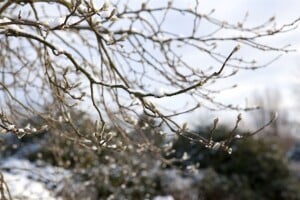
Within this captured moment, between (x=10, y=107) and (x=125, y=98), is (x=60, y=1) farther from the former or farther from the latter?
(x=10, y=107)

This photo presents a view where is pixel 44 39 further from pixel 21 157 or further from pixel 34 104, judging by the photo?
pixel 21 157

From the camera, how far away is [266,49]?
4.25m

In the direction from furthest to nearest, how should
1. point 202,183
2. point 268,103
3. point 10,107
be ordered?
1. point 268,103
2. point 202,183
3. point 10,107

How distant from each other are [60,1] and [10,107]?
1.91 meters

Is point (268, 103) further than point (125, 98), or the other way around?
point (268, 103)

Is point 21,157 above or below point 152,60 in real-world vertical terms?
above

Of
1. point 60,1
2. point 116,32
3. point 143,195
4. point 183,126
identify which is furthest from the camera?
point 143,195

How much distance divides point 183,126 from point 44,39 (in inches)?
38.8

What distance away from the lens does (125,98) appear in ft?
13.9

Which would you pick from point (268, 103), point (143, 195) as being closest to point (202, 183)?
point (143, 195)

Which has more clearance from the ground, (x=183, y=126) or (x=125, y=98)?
(x=125, y=98)

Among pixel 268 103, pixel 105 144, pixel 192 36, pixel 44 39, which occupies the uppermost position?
pixel 268 103

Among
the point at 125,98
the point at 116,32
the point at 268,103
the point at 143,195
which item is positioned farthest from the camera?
the point at 268,103

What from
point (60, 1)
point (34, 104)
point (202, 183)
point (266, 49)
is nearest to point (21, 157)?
point (202, 183)
